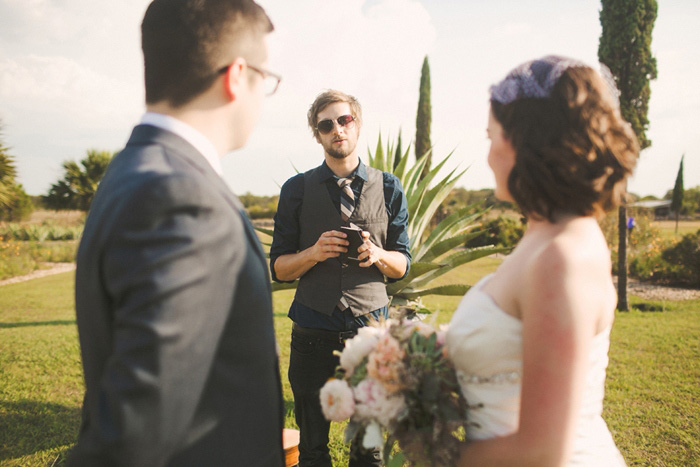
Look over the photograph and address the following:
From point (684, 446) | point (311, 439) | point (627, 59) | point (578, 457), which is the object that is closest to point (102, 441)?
point (578, 457)

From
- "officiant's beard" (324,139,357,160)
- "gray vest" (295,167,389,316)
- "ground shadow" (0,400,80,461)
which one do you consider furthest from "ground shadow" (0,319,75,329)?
"officiant's beard" (324,139,357,160)

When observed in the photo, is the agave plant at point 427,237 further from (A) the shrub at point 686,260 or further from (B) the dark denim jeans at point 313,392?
(A) the shrub at point 686,260

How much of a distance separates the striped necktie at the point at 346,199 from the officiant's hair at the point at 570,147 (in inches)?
75.7

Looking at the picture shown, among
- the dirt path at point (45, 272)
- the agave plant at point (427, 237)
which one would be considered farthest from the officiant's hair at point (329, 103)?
the dirt path at point (45, 272)

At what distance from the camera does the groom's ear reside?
1447 mm

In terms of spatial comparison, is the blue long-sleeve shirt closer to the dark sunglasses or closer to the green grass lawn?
the dark sunglasses

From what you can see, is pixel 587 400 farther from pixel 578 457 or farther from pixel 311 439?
pixel 311 439

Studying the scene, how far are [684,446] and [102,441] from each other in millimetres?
5394

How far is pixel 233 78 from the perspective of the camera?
146 cm

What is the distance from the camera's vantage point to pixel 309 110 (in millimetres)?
3699

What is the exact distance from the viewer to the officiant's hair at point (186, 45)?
4.50 feet

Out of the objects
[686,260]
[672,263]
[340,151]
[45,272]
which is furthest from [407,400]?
[45,272]

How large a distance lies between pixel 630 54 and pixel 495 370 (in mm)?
13141

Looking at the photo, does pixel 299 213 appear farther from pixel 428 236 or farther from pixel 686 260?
pixel 686 260
